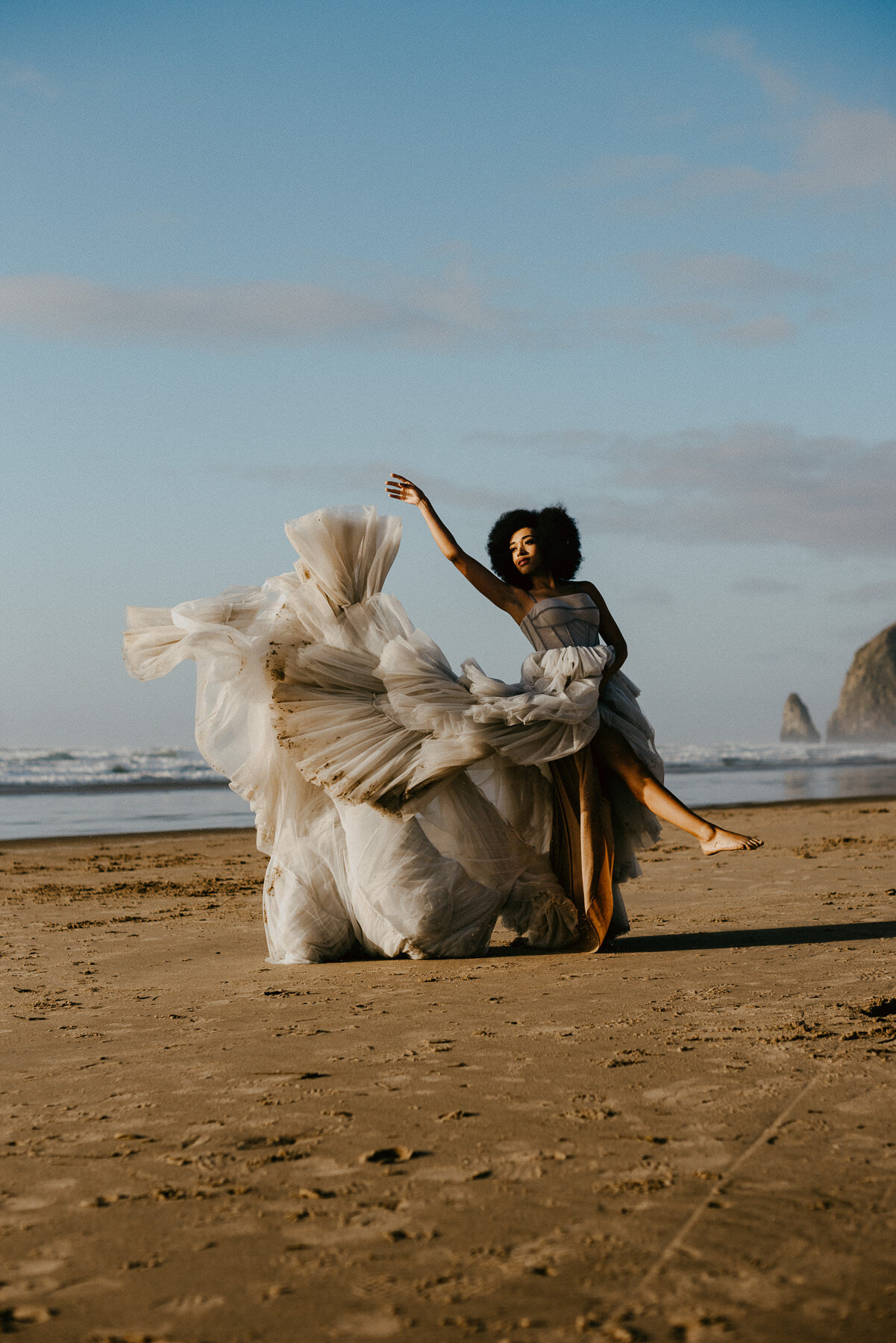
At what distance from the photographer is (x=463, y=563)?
595 cm

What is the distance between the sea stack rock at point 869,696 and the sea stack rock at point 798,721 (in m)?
3.14

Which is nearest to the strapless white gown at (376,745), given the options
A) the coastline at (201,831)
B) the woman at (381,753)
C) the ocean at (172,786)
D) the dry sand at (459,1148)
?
the woman at (381,753)

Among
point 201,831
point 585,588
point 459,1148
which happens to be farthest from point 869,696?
point 459,1148

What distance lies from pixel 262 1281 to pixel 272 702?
3.50 m

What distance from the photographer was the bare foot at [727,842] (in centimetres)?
516

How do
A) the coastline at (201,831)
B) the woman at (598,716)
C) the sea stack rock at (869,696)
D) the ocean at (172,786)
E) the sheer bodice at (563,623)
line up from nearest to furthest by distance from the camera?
the woman at (598,716), the sheer bodice at (563,623), the coastline at (201,831), the ocean at (172,786), the sea stack rock at (869,696)

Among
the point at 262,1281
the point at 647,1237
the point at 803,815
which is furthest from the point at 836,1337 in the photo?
the point at 803,815

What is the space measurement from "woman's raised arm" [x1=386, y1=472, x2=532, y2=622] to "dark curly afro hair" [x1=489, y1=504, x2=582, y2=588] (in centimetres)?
12

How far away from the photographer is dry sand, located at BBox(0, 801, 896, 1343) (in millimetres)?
2102

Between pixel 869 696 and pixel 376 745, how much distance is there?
107738mm

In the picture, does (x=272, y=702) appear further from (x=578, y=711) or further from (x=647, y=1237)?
(x=647, y=1237)

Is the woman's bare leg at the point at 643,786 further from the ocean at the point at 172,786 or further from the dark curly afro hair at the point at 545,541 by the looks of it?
the ocean at the point at 172,786

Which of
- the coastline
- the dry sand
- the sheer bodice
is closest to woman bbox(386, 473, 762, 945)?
the sheer bodice

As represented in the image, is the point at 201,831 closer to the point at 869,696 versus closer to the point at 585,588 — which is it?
the point at 585,588
